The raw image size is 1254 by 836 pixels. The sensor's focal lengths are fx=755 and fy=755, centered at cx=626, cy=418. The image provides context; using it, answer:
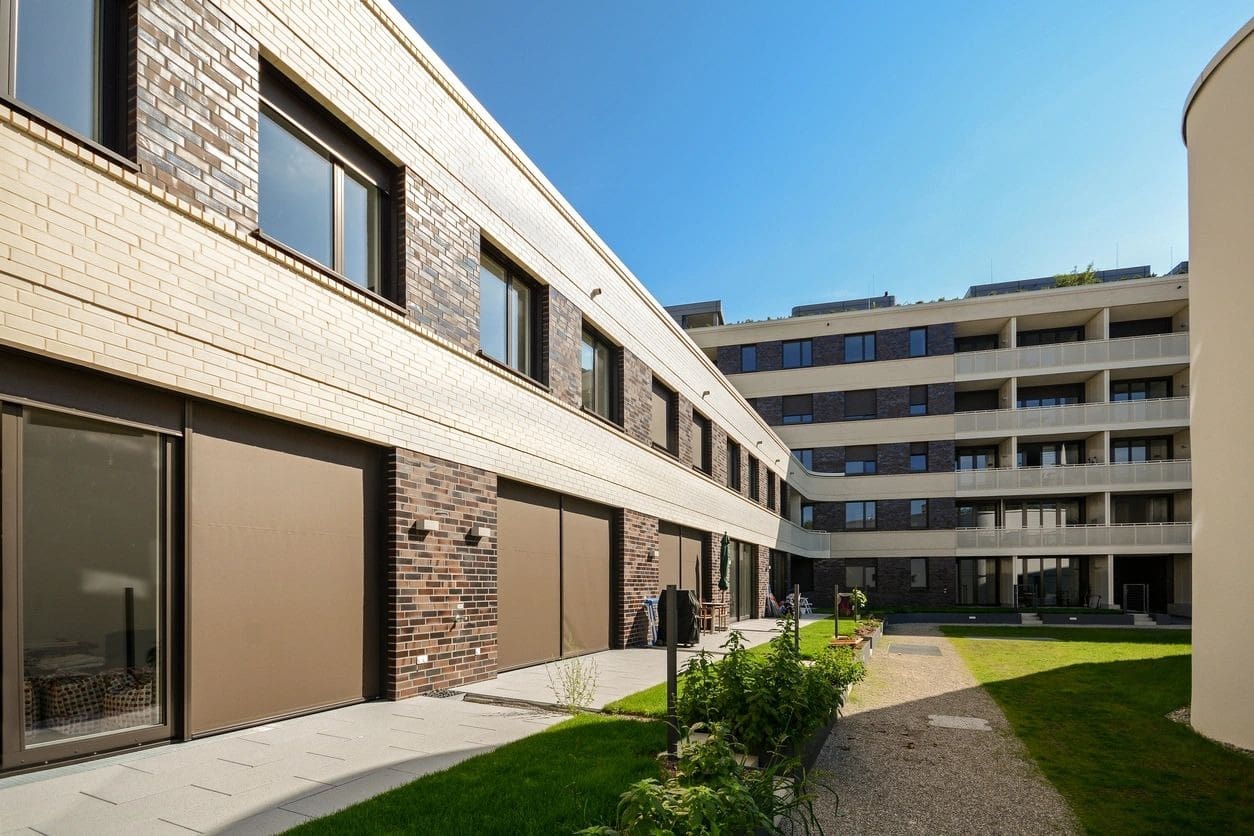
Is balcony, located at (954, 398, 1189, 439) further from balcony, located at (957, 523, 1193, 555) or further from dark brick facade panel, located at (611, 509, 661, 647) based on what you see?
dark brick facade panel, located at (611, 509, 661, 647)

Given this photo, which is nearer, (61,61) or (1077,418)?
(61,61)

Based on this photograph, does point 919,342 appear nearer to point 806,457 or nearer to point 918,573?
point 806,457

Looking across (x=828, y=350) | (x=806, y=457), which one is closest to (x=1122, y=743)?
(x=806, y=457)

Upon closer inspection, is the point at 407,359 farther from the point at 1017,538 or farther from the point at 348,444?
the point at 1017,538

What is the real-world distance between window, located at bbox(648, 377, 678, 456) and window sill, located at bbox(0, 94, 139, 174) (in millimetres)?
12134

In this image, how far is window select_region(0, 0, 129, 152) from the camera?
496 cm

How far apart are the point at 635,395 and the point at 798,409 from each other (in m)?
20.9

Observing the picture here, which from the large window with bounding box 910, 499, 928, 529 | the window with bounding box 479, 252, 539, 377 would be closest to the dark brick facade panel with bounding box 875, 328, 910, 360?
the large window with bounding box 910, 499, 928, 529

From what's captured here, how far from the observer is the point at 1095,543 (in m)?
29.9

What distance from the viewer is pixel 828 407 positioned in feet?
114

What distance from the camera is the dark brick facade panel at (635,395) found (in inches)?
601

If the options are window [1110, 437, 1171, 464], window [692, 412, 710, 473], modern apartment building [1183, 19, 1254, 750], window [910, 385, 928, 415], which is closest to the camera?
modern apartment building [1183, 19, 1254, 750]

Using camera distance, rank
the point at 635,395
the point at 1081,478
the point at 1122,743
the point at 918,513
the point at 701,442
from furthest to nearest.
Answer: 1. the point at 918,513
2. the point at 1081,478
3. the point at 701,442
4. the point at 635,395
5. the point at 1122,743

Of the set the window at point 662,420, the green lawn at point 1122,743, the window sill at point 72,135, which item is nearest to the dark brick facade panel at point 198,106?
the window sill at point 72,135
